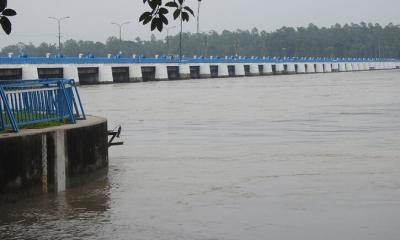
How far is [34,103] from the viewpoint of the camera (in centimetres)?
1506

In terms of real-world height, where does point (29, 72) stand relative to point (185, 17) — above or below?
above

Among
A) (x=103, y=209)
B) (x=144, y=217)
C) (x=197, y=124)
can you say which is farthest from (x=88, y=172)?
(x=197, y=124)

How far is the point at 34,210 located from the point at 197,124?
61.1ft

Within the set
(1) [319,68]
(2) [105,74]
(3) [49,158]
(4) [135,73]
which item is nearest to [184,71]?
(4) [135,73]

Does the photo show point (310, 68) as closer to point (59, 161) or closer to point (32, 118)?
point (32, 118)

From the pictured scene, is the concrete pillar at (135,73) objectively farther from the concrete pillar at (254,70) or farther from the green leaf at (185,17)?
the green leaf at (185,17)

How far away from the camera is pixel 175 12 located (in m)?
8.47

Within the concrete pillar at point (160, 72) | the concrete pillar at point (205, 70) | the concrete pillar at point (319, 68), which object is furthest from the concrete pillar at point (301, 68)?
the concrete pillar at point (160, 72)

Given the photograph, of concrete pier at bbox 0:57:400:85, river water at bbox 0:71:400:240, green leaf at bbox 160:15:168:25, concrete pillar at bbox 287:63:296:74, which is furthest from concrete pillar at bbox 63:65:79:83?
concrete pillar at bbox 287:63:296:74

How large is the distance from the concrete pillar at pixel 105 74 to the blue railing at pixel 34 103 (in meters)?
81.5

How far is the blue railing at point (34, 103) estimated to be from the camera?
13.6 metres

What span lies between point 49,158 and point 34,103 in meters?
1.89

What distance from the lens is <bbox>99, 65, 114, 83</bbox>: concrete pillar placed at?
9746 centimetres

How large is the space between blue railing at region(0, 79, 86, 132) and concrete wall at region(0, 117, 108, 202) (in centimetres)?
37
